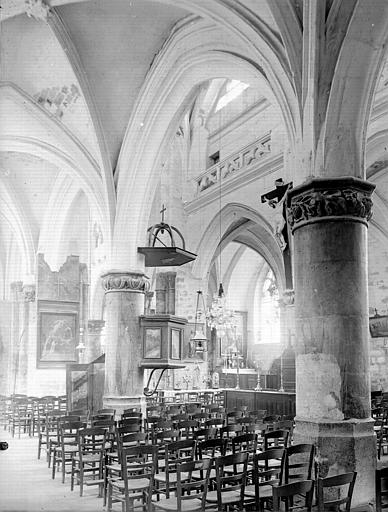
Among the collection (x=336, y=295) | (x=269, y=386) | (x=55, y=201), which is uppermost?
(x=55, y=201)

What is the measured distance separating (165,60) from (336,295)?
7.09 metres

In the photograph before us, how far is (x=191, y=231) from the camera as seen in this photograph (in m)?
22.6

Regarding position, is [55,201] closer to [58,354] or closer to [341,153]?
[58,354]

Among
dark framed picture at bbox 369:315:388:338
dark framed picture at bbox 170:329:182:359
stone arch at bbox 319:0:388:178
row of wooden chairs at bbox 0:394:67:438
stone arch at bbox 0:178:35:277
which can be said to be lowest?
row of wooden chairs at bbox 0:394:67:438

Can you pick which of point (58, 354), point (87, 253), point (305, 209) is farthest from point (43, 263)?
point (305, 209)

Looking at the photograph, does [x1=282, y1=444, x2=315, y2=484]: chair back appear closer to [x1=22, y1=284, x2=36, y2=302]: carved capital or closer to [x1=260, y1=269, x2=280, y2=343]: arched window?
[x1=22, y1=284, x2=36, y2=302]: carved capital

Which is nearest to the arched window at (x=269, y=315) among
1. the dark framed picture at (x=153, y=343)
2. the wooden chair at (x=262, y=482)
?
the dark framed picture at (x=153, y=343)

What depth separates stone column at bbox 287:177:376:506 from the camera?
7.14m

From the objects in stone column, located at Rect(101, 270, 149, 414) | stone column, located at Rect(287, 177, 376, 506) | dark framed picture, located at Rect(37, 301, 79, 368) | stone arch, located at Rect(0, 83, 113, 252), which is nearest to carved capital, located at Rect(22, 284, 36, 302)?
dark framed picture, located at Rect(37, 301, 79, 368)

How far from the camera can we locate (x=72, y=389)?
51.6 ft

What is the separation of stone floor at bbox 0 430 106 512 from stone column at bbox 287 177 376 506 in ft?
8.87

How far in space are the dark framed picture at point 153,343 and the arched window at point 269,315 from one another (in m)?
16.9

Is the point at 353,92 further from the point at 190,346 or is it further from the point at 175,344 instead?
the point at 190,346

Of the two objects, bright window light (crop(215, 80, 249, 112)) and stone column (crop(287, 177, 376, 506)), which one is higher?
bright window light (crop(215, 80, 249, 112))
